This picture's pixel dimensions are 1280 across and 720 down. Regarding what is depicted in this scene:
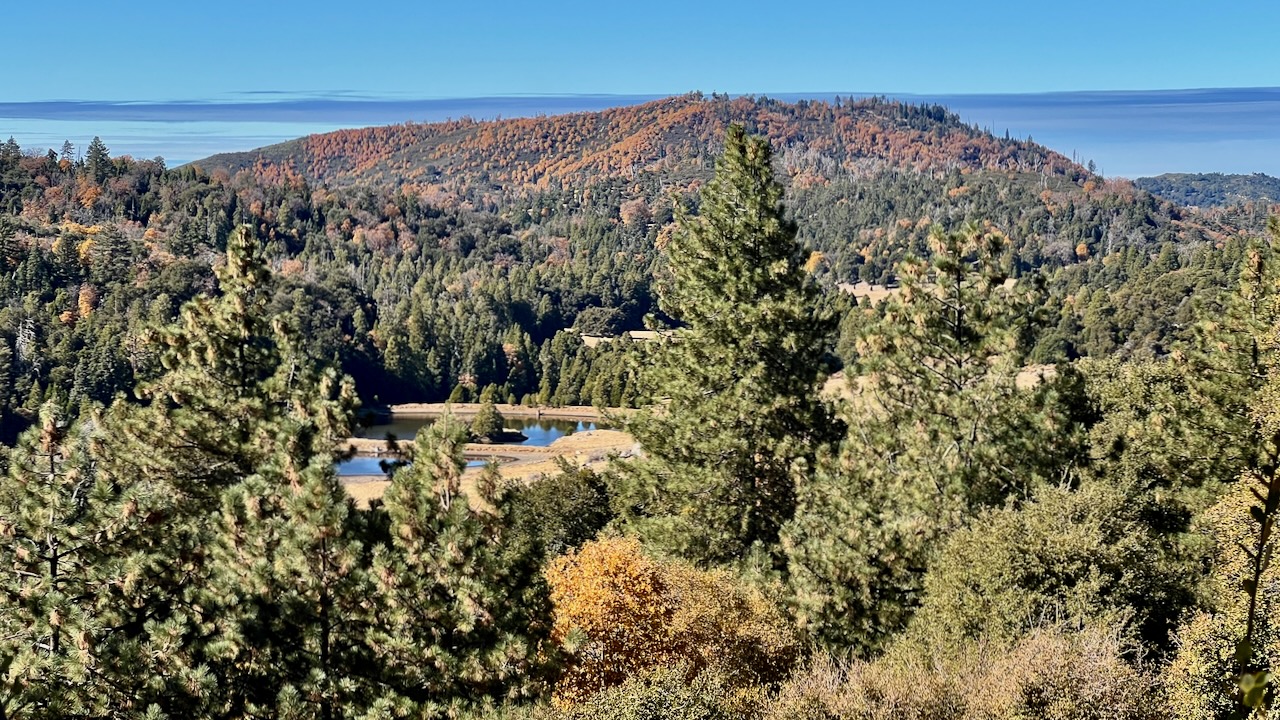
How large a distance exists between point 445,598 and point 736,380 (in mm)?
9885

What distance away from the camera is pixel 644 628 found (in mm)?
15086

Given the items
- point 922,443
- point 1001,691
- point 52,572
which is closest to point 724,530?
point 922,443

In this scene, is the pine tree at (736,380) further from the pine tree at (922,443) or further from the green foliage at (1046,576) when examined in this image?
the green foliage at (1046,576)

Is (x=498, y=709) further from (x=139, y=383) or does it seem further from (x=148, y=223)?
(x=148, y=223)

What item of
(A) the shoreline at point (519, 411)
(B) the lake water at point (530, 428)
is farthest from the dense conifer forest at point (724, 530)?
(A) the shoreline at point (519, 411)

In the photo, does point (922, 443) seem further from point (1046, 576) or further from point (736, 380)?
point (736, 380)

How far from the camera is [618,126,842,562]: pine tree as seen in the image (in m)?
21.6

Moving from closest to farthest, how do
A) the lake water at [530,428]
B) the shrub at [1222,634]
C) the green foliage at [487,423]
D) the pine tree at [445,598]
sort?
the shrub at [1222,634] → the pine tree at [445,598] → the green foliage at [487,423] → the lake water at [530,428]

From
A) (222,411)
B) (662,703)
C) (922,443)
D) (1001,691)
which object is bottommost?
(1001,691)

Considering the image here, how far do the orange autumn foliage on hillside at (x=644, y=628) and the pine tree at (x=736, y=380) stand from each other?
5.04m

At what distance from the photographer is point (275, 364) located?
58.7ft

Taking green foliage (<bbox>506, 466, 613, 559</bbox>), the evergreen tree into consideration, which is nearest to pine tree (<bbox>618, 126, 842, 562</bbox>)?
green foliage (<bbox>506, 466, 613, 559</bbox>)

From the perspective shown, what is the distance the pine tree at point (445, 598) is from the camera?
516 inches

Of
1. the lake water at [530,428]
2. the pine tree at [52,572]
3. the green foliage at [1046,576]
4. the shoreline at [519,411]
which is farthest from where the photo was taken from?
the shoreline at [519,411]
